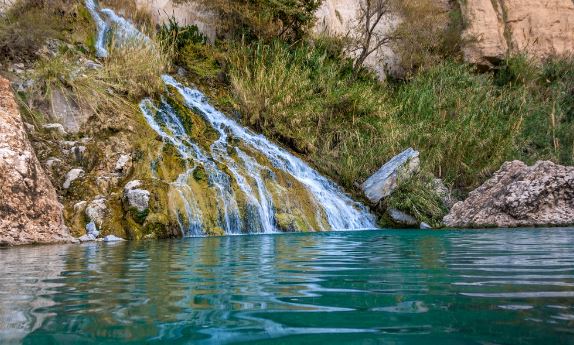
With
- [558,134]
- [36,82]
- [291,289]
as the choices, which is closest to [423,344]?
[291,289]

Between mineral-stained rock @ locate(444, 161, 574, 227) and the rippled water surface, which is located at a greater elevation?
mineral-stained rock @ locate(444, 161, 574, 227)

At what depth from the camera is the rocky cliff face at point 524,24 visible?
55.5 feet

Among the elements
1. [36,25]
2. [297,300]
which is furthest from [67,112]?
[297,300]

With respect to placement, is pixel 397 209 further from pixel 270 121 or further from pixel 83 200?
pixel 83 200

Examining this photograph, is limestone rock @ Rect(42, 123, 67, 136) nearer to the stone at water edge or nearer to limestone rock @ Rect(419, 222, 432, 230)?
the stone at water edge

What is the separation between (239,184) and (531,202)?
4374mm

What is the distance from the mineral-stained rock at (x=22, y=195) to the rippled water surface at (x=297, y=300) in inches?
91.4

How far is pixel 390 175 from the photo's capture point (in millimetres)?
9000

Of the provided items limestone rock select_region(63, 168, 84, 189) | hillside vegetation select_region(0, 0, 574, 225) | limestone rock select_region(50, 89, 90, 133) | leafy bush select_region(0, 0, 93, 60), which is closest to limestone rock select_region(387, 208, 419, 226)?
hillside vegetation select_region(0, 0, 574, 225)

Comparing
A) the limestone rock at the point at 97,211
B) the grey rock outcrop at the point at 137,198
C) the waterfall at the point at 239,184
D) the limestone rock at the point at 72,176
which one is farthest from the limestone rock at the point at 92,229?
the waterfall at the point at 239,184

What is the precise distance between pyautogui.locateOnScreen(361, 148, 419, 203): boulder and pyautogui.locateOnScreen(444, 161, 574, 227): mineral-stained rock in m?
1.20

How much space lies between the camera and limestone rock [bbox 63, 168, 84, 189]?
6785 millimetres

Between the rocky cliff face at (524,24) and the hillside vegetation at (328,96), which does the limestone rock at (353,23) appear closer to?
the hillside vegetation at (328,96)

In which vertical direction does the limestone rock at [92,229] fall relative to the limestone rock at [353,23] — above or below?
below
